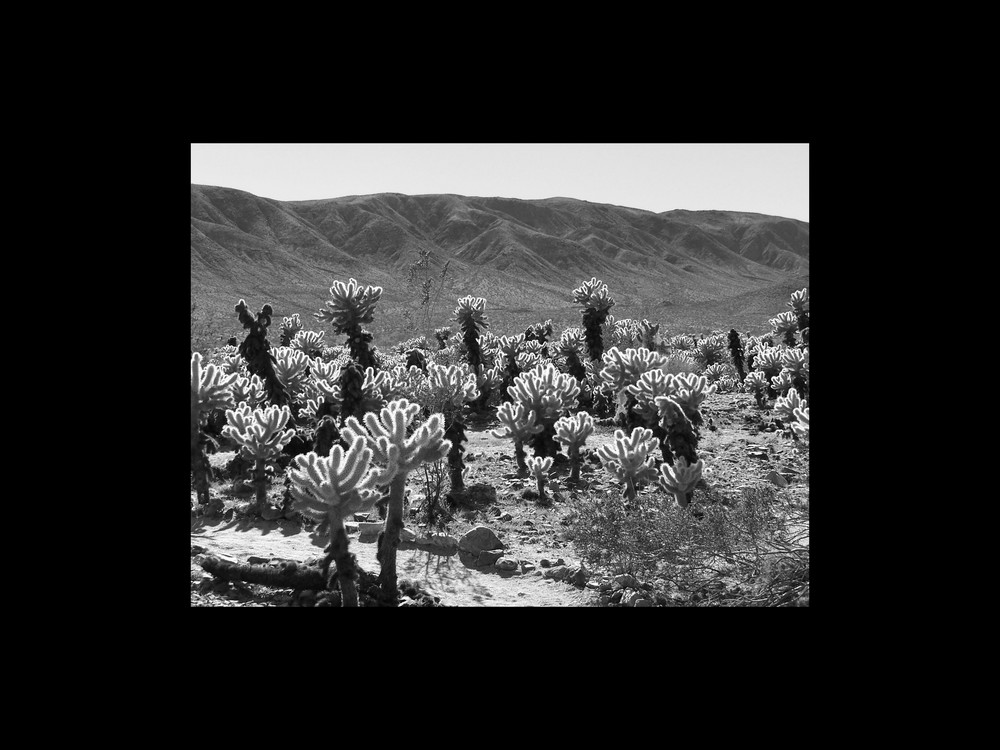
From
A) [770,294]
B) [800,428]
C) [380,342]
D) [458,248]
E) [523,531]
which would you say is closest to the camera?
[800,428]

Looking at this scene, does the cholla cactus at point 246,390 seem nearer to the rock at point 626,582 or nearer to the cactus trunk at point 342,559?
the cactus trunk at point 342,559

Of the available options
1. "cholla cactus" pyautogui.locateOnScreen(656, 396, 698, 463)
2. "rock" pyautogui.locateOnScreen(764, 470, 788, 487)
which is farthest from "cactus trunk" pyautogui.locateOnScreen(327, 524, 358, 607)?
"rock" pyautogui.locateOnScreen(764, 470, 788, 487)

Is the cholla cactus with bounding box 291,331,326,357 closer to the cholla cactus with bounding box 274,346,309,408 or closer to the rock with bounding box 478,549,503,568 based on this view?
the cholla cactus with bounding box 274,346,309,408

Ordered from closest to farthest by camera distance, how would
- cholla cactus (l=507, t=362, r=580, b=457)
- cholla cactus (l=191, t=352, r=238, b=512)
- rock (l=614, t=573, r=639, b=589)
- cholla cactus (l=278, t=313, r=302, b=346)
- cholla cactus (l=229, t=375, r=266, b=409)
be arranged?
cholla cactus (l=191, t=352, r=238, b=512)
rock (l=614, t=573, r=639, b=589)
cholla cactus (l=229, t=375, r=266, b=409)
cholla cactus (l=507, t=362, r=580, b=457)
cholla cactus (l=278, t=313, r=302, b=346)

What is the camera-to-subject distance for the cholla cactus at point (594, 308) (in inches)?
596

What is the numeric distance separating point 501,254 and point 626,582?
9664 cm

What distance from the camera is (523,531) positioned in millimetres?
7566

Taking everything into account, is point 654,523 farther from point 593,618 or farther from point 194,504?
point 194,504

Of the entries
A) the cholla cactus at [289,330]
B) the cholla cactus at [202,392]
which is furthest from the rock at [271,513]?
the cholla cactus at [289,330]

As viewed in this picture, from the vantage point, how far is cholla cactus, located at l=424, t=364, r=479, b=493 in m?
8.59

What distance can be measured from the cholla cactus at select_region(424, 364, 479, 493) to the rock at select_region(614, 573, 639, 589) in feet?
10.2

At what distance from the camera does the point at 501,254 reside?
101 m
